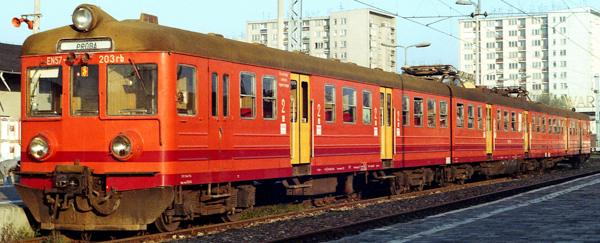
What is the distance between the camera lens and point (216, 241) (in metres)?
10.0

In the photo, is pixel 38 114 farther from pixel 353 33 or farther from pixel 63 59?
pixel 353 33

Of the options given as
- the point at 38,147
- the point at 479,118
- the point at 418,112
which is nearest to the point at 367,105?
the point at 418,112

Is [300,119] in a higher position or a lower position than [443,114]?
lower

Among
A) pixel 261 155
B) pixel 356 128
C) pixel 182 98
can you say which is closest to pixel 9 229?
pixel 182 98

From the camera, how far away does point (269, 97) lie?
12742 millimetres

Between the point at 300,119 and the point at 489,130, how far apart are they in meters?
13.2

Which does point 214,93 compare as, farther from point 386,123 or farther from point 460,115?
point 460,115

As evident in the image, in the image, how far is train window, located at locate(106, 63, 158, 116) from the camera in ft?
33.8

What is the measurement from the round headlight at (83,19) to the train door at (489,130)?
17.3 meters

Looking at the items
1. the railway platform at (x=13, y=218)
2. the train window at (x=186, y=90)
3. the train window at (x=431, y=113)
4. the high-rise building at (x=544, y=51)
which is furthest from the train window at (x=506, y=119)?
the high-rise building at (x=544, y=51)

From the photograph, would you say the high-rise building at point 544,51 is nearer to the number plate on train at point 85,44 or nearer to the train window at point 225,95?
the train window at point 225,95

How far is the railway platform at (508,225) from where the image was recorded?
393 inches

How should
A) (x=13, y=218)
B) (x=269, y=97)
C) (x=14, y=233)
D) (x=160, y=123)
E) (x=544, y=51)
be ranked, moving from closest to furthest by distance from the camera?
(x=160, y=123) → (x=14, y=233) → (x=13, y=218) → (x=269, y=97) → (x=544, y=51)

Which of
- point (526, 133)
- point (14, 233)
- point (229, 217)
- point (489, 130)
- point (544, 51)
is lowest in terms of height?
point (14, 233)
